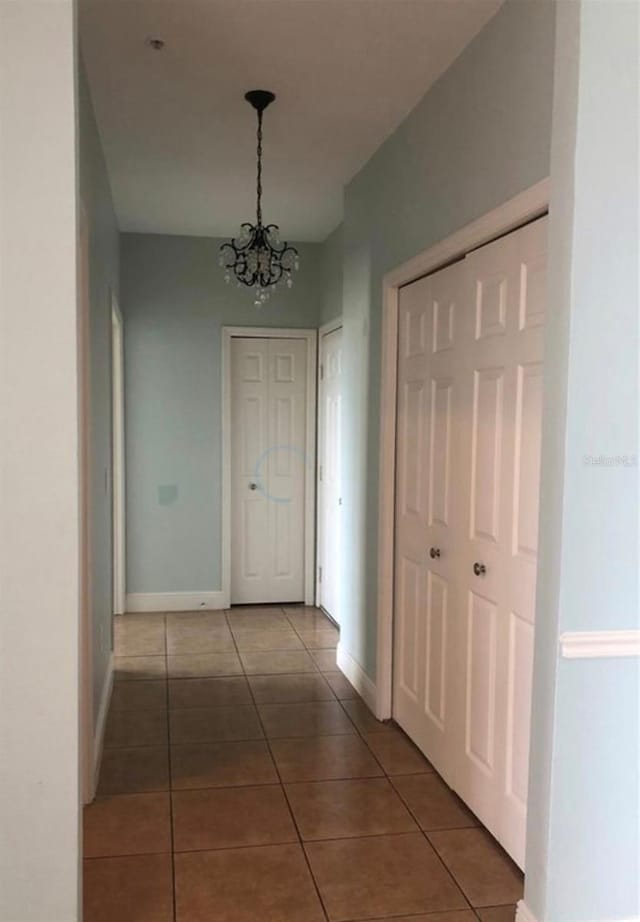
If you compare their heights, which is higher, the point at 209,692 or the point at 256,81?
the point at 256,81

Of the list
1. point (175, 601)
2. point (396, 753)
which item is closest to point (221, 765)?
point (396, 753)

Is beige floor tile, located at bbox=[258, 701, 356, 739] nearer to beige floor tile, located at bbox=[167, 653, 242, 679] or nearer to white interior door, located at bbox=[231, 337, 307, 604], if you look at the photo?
beige floor tile, located at bbox=[167, 653, 242, 679]

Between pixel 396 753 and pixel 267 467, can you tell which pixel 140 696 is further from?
pixel 267 467

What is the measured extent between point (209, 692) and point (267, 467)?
2135 mm

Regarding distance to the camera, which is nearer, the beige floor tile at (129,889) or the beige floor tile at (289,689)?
the beige floor tile at (129,889)

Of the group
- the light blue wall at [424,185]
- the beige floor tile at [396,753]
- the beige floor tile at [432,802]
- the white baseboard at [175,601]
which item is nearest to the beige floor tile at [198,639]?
the white baseboard at [175,601]

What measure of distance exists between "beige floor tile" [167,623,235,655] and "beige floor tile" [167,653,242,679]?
3.7 inches

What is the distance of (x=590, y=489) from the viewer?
1870 mm

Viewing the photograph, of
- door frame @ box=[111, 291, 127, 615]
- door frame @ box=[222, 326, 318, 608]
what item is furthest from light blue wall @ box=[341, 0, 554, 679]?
door frame @ box=[111, 291, 127, 615]

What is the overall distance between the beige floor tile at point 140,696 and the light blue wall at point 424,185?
3.31 feet

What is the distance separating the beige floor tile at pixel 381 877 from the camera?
2.26 meters

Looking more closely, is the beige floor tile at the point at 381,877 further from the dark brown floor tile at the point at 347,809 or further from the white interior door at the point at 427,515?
the white interior door at the point at 427,515

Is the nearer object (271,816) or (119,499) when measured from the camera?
(271,816)

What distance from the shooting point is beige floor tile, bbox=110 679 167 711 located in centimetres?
381
